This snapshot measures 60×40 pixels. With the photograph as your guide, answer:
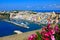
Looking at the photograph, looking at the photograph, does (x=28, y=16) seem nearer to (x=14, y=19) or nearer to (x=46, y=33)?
(x=14, y=19)

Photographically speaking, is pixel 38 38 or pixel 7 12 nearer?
pixel 38 38

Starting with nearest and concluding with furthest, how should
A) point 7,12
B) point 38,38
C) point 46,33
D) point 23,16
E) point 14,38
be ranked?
point 46,33, point 38,38, point 14,38, point 7,12, point 23,16

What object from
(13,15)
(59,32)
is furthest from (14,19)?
(59,32)

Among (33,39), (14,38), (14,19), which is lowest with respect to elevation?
(14,19)

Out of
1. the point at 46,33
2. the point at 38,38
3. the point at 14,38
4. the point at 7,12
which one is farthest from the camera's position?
the point at 7,12

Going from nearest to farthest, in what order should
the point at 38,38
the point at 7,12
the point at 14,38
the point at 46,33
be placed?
the point at 46,33
the point at 38,38
the point at 14,38
the point at 7,12

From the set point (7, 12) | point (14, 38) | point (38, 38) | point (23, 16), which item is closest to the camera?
point (38, 38)

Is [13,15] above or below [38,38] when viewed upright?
below

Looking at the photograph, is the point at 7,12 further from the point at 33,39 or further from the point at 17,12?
the point at 33,39

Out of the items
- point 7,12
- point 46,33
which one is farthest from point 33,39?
point 7,12
